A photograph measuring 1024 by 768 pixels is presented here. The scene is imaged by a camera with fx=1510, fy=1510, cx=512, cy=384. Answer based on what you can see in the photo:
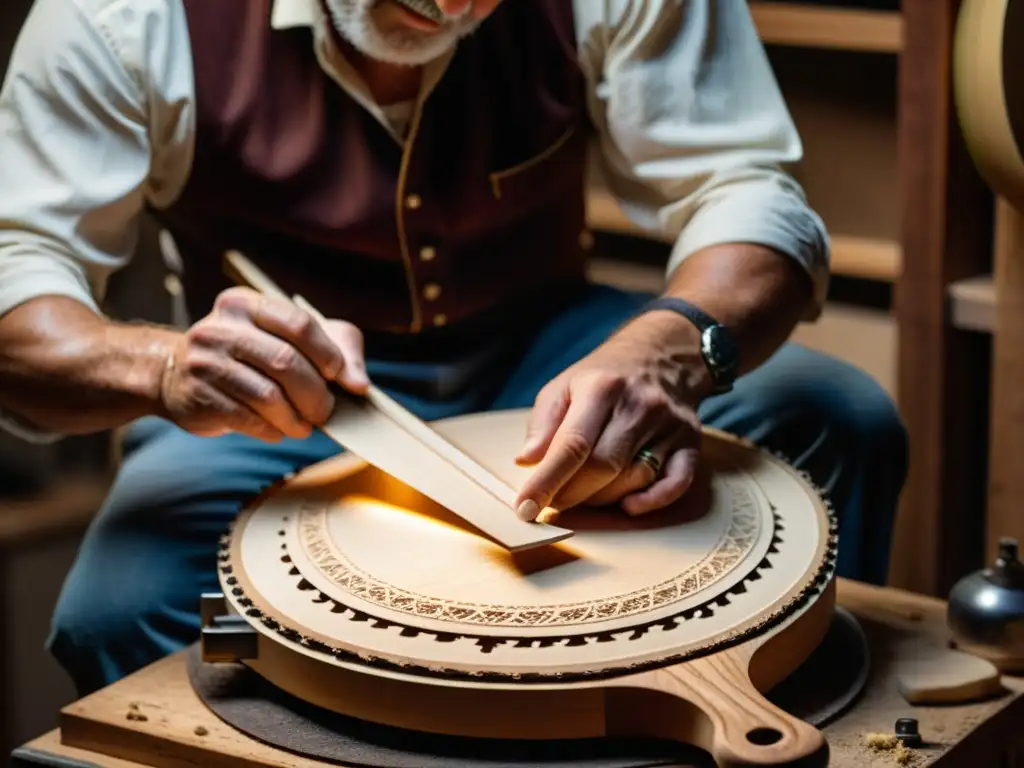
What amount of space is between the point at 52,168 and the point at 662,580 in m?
0.73

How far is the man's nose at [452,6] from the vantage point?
139 centimetres

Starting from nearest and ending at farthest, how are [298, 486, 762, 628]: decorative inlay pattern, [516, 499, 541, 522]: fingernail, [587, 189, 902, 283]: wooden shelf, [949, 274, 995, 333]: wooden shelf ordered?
1. [298, 486, 762, 628]: decorative inlay pattern
2. [516, 499, 541, 522]: fingernail
3. [949, 274, 995, 333]: wooden shelf
4. [587, 189, 902, 283]: wooden shelf

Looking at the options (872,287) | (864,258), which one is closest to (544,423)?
(864,258)

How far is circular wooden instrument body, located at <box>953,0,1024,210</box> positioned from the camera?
1.23 meters

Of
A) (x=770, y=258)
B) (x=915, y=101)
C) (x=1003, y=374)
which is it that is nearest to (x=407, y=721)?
(x=770, y=258)

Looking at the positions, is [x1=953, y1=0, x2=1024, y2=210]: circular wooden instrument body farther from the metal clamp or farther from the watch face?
the metal clamp

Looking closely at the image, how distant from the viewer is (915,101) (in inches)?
76.9

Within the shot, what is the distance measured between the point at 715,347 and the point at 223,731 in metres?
0.54

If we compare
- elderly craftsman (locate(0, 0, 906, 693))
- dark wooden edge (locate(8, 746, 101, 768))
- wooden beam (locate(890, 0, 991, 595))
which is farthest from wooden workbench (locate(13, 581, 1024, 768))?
wooden beam (locate(890, 0, 991, 595))

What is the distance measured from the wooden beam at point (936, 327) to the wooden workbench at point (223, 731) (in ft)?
2.90

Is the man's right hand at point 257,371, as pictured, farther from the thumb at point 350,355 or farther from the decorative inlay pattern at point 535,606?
the decorative inlay pattern at point 535,606

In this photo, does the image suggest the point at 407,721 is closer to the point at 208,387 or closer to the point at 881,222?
the point at 208,387

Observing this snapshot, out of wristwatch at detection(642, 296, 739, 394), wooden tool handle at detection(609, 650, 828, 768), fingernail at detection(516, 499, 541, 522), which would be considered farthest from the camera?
wristwatch at detection(642, 296, 739, 394)

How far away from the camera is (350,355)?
4.24 ft
